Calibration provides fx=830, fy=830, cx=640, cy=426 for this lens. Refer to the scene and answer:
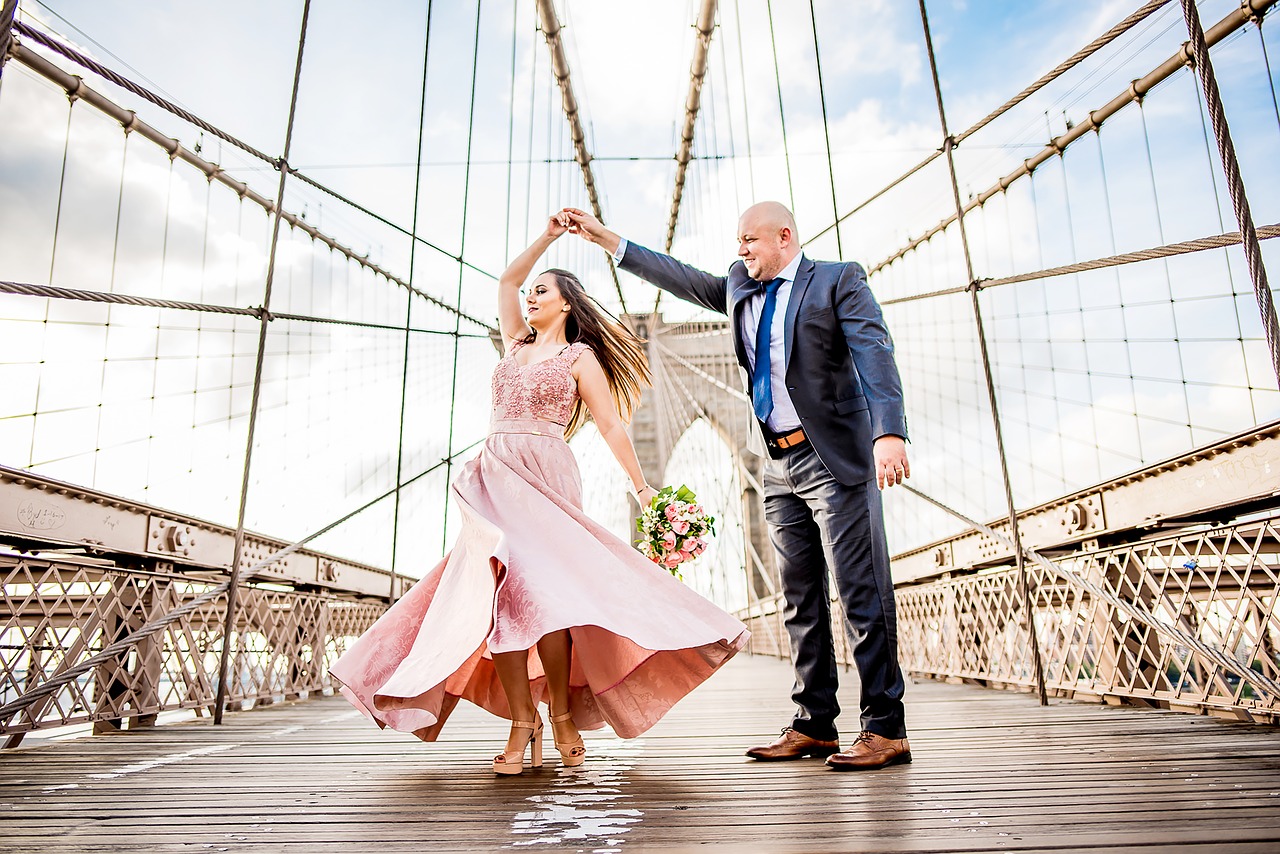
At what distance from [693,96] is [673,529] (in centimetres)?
821

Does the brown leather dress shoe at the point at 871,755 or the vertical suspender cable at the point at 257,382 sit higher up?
the vertical suspender cable at the point at 257,382

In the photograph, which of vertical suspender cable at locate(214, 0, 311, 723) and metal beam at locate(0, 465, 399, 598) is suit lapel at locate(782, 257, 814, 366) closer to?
vertical suspender cable at locate(214, 0, 311, 723)

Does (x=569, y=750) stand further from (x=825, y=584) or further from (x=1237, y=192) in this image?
(x=1237, y=192)

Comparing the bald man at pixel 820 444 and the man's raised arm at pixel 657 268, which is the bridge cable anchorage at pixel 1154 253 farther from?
the man's raised arm at pixel 657 268

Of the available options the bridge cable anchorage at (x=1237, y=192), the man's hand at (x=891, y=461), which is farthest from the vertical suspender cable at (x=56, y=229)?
the bridge cable anchorage at (x=1237, y=192)

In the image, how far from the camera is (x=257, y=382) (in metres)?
2.74

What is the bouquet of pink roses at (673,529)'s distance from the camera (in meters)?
1.95

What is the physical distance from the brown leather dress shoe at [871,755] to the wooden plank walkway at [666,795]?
0.12 ft

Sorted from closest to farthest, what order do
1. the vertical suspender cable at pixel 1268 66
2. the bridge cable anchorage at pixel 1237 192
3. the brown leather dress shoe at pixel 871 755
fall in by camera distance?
the bridge cable anchorage at pixel 1237 192
the brown leather dress shoe at pixel 871 755
the vertical suspender cable at pixel 1268 66

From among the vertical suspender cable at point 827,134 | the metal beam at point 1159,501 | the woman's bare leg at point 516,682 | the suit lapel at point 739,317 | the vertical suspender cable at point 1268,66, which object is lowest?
the woman's bare leg at point 516,682

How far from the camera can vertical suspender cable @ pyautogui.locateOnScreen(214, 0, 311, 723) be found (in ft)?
8.73

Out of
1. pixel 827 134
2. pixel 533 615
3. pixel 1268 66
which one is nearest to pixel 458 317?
pixel 827 134

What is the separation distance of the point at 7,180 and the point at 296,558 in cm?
474

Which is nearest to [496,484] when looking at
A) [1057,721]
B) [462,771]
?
[462,771]
